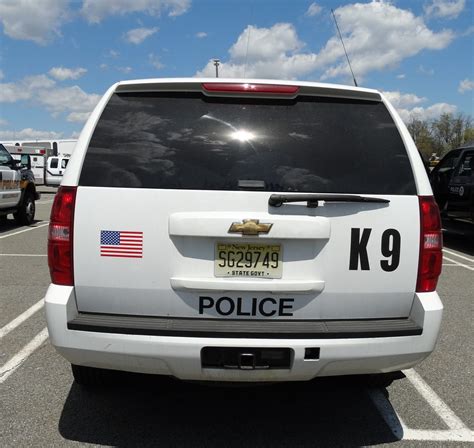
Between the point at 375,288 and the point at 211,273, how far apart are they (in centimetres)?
83

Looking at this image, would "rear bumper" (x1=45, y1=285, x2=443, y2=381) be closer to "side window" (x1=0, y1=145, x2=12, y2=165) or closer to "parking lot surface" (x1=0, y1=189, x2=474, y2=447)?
"parking lot surface" (x1=0, y1=189, x2=474, y2=447)

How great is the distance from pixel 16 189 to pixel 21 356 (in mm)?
8403

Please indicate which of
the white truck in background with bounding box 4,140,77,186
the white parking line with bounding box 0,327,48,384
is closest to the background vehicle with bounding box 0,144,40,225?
the white parking line with bounding box 0,327,48,384

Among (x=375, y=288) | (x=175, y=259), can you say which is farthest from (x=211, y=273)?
(x=375, y=288)

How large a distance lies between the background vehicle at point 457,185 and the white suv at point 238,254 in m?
7.18

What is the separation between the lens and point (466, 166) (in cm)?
1041

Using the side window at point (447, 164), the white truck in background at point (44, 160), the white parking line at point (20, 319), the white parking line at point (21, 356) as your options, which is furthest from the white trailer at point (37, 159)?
the white parking line at point (21, 356)

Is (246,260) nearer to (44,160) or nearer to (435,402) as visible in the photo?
(435,402)

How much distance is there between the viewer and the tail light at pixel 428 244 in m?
2.49

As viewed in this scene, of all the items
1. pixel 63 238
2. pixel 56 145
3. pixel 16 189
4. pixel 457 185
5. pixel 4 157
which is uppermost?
pixel 56 145

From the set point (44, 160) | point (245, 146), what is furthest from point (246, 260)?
point (44, 160)

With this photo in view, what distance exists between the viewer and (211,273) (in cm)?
241

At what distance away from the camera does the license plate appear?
2.41 metres

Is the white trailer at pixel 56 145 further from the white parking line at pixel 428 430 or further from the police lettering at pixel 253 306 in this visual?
the police lettering at pixel 253 306
